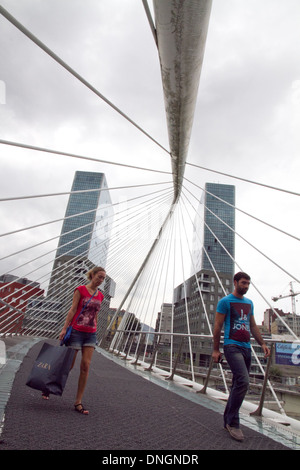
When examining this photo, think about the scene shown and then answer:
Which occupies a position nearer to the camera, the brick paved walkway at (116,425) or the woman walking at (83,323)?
the brick paved walkway at (116,425)

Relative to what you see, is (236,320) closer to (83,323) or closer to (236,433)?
(236,433)

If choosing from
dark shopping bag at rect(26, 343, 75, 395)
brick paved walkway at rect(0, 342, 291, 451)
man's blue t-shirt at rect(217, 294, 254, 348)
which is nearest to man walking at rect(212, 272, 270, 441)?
man's blue t-shirt at rect(217, 294, 254, 348)

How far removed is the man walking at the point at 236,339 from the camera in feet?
7.46

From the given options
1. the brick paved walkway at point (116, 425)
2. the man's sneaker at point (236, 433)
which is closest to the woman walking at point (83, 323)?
the brick paved walkway at point (116, 425)

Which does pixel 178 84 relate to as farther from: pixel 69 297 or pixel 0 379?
pixel 69 297

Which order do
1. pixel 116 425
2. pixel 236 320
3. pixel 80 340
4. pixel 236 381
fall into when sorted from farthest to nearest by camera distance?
1. pixel 80 340
2. pixel 236 320
3. pixel 236 381
4. pixel 116 425

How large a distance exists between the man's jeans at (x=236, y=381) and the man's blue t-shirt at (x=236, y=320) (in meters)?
0.05

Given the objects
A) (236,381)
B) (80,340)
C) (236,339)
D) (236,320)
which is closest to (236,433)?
(236,381)

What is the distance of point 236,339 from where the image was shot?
242 centimetres

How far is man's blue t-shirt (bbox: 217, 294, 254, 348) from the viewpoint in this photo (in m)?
2.43

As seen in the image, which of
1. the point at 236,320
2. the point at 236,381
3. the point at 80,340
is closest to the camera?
the point at 236,381

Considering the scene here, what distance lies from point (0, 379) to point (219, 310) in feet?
7.30

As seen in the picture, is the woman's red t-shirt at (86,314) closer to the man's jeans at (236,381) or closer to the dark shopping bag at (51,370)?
the dark shopping bag at (51,370)

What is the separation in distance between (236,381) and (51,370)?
4.60 feet
